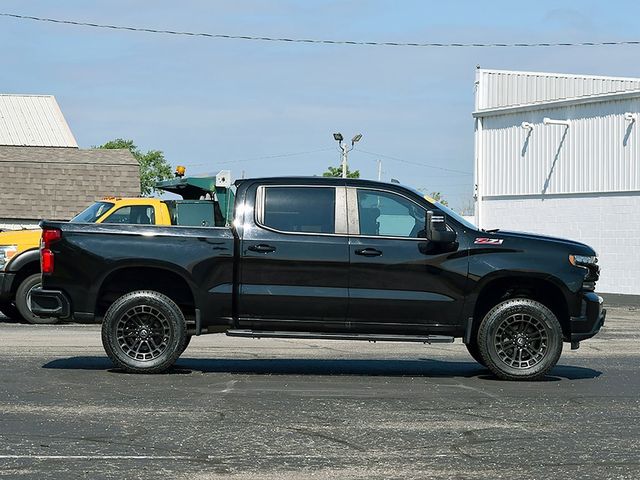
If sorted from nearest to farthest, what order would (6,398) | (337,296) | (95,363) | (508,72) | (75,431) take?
(75,431) < (6,398) < (337,296) < (95,363) < (508,72)

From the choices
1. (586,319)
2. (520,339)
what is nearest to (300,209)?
(520,339)

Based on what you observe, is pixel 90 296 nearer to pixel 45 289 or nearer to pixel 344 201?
pixel 45 289

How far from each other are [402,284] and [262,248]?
143cm

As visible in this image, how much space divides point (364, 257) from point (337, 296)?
0.47 meters

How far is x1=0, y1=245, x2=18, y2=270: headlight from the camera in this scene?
18.5 m

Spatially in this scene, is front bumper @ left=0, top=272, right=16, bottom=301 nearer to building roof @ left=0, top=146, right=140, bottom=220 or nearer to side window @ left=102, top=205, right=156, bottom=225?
side window @ left=102, top=205, right=156, bottom=225

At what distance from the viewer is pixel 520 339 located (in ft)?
38.8

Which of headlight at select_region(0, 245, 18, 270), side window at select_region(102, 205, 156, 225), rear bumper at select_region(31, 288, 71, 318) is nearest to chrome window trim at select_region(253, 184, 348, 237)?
rear bumper at select_region(31, 288, 71, 318)

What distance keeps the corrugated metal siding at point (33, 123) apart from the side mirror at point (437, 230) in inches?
1474

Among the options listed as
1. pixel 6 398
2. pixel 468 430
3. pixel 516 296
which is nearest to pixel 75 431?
pixel 6 398

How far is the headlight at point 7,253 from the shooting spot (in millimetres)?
18531

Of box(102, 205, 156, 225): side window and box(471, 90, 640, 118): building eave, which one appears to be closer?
box(102, 205, 156, 225): side window

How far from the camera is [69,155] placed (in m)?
42.6

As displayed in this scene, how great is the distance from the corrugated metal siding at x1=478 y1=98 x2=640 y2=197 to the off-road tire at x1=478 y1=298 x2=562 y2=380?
77.8 feet
